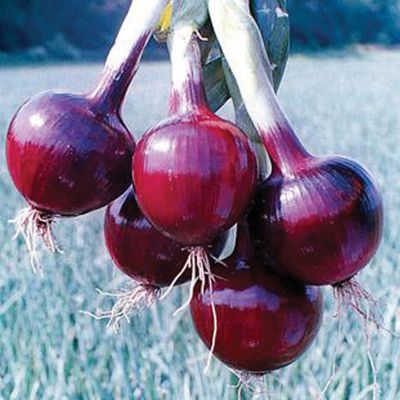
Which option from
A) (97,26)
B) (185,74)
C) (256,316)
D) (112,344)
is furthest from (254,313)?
(97,26)

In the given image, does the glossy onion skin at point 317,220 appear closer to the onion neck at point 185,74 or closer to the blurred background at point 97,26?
the onion neck at point 185,74

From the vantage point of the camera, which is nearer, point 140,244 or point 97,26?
point 140,244

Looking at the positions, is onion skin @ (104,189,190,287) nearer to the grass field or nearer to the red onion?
the red onion

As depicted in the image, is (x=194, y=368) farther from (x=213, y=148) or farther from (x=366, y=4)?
(x=366, y=4)

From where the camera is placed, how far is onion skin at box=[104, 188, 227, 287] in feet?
1.56

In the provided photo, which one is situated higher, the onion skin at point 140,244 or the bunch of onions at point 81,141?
the bunch of onions at point 81,141

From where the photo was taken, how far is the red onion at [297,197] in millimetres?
430

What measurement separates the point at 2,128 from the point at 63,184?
11.1ft

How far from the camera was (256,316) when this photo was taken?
1.52 feet

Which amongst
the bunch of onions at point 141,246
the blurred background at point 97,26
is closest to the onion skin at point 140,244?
the bunch of onions at point 141,246

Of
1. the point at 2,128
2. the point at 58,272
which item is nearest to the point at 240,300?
the point at 58,272

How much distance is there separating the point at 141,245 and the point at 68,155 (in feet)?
0.19

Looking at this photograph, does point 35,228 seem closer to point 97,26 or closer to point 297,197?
point 297,197

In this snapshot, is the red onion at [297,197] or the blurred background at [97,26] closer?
the red onion at [297,197]
